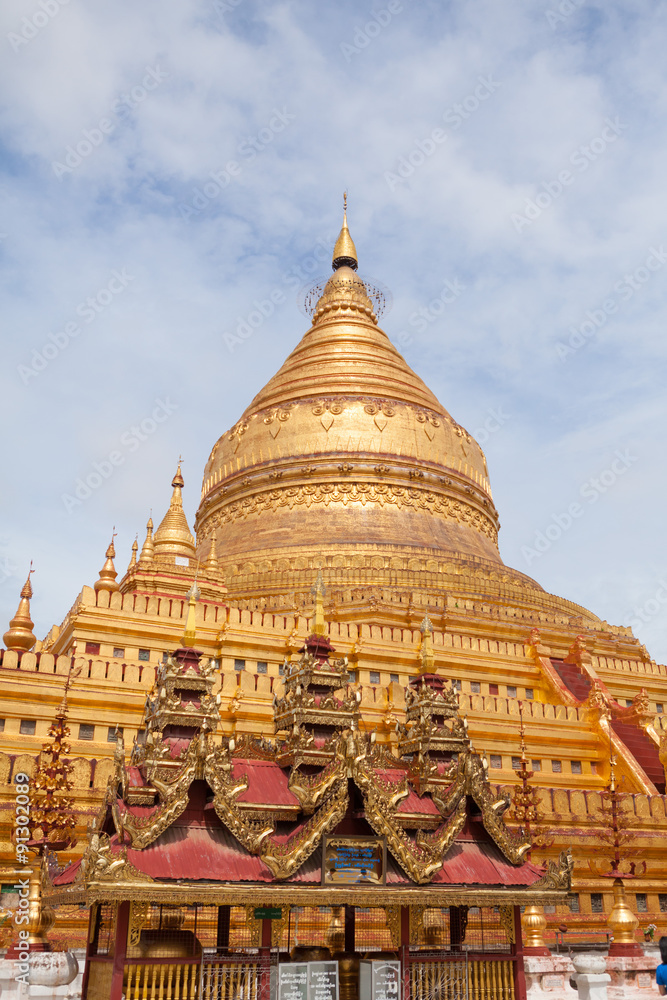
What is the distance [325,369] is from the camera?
4584 centimetres

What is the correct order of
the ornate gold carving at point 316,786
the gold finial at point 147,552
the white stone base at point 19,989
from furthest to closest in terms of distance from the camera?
the gold finial at point 147,552 < the white stone base at point 19,989 < the ornate gold carving at point 316,786

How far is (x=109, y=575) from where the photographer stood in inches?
1255

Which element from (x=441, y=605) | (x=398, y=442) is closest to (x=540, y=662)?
(x=441, y=605)

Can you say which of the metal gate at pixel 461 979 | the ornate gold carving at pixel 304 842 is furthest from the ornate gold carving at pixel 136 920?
the metal gate at pixel 461 979

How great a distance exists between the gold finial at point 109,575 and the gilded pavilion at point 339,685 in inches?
4.3

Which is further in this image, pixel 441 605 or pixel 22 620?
pixel 441 605

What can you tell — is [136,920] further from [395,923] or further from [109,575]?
[109,575]

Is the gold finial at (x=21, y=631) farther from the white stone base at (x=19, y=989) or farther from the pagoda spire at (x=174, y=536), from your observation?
the white stone base at (x=19, y=989)

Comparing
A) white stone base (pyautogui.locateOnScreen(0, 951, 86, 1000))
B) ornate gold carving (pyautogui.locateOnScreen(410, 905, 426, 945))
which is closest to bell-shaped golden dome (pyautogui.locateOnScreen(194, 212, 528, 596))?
white stone base (pyautogui.locateOnScreen(0, 951, 86, 1000))

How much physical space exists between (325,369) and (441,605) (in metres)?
16.7

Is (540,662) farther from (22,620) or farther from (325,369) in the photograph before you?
(325,369)

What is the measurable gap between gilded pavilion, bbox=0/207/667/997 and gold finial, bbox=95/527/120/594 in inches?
4.3

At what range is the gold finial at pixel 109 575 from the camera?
101 ft

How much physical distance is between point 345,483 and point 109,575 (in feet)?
39.8
